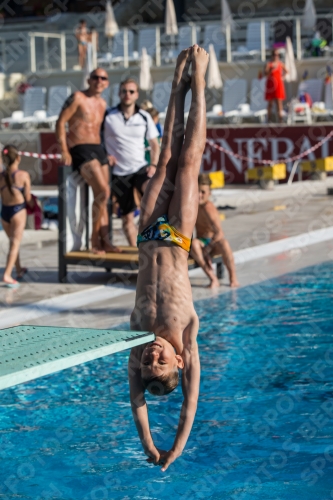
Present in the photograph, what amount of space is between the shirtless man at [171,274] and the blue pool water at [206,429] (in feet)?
1.39

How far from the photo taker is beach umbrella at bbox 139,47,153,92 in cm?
2133

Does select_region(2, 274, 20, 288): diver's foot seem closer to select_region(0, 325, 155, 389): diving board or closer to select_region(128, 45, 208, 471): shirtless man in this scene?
select_region(128, 45, 208, 471): shirtless man

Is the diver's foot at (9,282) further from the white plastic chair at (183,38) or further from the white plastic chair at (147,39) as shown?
the white plastic chair at (147,39)

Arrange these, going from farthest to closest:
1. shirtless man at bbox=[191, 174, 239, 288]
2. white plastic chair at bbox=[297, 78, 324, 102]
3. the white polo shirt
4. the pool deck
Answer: white plastic chair at bbox=[297, 78, 324, 102]
the white polo shirt
shirtless man at bbox=[191, 174, 239, 288]
the pool deck

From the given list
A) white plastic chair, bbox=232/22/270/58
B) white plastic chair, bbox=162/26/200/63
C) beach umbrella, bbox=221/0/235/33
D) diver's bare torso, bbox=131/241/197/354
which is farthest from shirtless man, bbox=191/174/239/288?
white plastic chair, bbox=162/26/200/63

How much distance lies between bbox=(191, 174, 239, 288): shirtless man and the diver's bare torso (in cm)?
364

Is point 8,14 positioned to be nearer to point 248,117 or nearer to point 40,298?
point 248,117

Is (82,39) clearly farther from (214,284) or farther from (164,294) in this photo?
(164,294)

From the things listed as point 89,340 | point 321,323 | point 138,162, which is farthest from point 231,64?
point 89,340

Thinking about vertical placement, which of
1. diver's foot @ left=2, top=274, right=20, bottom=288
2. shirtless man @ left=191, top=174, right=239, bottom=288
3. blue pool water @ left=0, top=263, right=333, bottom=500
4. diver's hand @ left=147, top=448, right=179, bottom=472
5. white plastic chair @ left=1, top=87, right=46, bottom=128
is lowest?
blue pool water @ left=0, top=263, right=333, bottom=500

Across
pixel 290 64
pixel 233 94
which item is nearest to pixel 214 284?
pixel 290 64

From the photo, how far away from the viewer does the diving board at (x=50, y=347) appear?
3535 mm

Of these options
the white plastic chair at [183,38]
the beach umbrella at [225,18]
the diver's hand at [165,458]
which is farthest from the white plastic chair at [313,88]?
the diver's hand at [165,458]

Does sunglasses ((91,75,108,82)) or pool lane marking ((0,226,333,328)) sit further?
sunglasses ((91,75,108,82))
